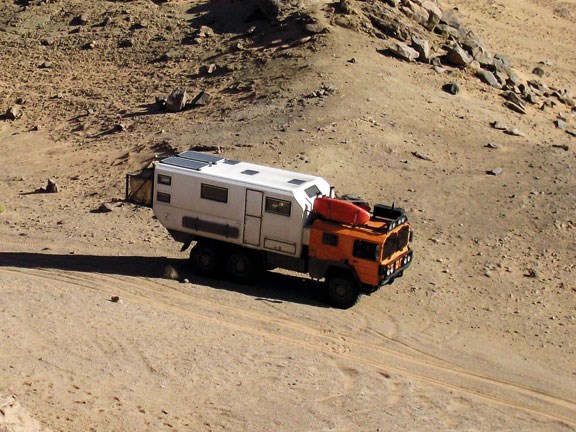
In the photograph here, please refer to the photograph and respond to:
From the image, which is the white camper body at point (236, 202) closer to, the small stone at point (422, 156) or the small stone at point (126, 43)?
the small stone at point (422, 156)

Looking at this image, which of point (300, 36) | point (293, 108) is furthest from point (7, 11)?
point (293, 108)

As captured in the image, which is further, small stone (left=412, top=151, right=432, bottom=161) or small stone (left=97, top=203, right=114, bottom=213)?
small stone (left=412, top=151, right=432, bottom=161)

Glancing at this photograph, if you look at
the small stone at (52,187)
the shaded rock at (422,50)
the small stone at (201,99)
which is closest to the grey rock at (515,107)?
the shaded rock at (422,50)

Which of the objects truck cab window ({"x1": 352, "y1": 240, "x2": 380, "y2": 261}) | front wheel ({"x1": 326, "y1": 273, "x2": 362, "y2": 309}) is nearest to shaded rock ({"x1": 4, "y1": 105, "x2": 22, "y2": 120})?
front wheel ({"x1": 326, "y1": 273, "x2": 362, "y2": 309})

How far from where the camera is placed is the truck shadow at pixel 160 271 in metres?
23.8

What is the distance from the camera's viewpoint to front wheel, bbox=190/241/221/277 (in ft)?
79.1

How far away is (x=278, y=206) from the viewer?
22.9 metres

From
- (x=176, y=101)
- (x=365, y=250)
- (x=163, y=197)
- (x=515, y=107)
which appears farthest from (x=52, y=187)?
(x=515, y=107)

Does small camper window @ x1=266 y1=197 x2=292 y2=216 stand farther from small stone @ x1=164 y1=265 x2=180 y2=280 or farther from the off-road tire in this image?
small stone @ x1=164 y1=265 x2=180 y2=280

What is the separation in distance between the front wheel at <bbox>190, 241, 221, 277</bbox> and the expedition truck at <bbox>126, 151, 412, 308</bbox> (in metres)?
0.02

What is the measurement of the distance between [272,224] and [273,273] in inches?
99.4

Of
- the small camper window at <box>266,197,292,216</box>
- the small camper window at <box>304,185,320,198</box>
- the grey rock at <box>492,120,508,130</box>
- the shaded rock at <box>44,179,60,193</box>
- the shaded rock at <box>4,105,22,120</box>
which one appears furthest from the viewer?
the shaded rock at <box>4,105,22,120</box>

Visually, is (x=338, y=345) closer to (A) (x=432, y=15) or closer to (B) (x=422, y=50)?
(B) (x=422, y=50)

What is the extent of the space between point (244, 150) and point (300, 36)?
797cm
